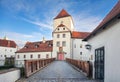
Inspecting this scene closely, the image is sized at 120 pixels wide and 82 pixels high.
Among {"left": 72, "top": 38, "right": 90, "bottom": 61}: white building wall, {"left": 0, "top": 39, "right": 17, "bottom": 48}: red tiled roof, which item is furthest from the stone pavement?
{"left": 0, "top": 39, "right": 17, "bottom": 48}: red tiled roof

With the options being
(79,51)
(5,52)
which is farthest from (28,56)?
(79,51)

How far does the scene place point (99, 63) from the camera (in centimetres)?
829

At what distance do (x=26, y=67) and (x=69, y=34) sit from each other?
32.4m

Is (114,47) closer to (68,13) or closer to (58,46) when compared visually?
(58,46)

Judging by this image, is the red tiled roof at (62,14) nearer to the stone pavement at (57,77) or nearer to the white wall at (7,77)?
the stone pavement at (57,77)

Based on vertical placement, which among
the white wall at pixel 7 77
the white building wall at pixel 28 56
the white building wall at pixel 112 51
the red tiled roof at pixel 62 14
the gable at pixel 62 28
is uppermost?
the red tiled roof at pixel 62 14

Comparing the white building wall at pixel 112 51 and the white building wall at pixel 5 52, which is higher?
the white building wall at pixel 112 51

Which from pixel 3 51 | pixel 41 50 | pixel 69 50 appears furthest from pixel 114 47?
pixel 3 51

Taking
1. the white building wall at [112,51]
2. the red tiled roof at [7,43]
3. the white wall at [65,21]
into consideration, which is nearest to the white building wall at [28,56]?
the white wall at [65,21]

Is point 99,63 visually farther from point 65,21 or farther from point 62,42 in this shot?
point 65,21

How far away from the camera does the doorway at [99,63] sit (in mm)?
7875

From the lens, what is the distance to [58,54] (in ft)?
133

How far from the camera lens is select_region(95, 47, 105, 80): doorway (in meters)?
7.88

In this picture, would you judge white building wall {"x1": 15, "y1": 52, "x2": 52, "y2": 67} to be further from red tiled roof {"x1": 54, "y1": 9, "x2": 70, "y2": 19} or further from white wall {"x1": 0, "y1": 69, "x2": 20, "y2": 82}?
white wall {"x1": 0, "y1": 69, "x2": 20, "y2": 82}
